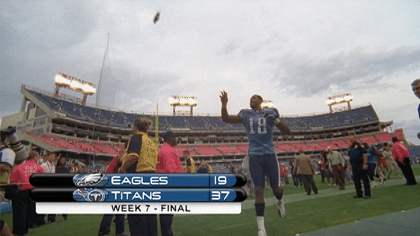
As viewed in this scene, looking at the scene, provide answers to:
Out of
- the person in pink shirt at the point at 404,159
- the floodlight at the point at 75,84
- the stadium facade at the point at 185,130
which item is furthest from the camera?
the floodlight at the point at 75,84

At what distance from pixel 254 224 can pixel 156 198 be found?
61.0 inches

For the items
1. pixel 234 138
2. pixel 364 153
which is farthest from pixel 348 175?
pixel 234 138

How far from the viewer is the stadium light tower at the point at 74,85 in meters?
32.1

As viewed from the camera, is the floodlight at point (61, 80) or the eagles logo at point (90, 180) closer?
the eagles logo at point (90, 180)

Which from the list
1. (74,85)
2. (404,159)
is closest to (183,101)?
(74,85)

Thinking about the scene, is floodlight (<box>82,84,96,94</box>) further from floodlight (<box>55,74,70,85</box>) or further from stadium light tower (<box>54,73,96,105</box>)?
floodlight (<box>55,74,70,85</box>)

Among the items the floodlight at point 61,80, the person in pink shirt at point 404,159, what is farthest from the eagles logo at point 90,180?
the floodlight at point 61,80

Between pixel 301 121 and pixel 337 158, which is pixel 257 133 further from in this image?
pixel 301 121

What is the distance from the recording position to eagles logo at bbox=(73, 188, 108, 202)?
1.97 meters

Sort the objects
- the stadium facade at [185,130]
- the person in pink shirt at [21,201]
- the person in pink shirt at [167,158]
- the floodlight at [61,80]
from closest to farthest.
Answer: the person in pink shirt at [21,201]
the person in pink shirt at [167,158]
the stadium facade at [185,130]
the floodlight at [61,80]

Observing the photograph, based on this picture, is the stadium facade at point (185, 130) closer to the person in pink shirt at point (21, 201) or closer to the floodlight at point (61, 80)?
the floodlight at point (61, 80)

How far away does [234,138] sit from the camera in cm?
2836
